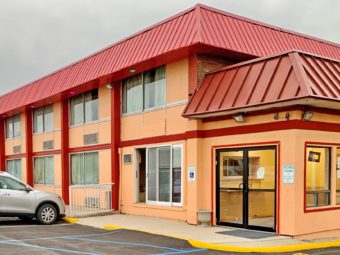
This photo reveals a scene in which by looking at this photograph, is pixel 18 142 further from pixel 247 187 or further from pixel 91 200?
pixel 247 187

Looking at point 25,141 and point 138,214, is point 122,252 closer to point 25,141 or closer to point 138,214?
point 138,214

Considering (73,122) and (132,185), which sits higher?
(73,122)

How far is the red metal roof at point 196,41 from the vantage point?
12.0 m

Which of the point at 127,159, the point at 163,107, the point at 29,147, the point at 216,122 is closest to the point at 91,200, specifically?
the point at 127,159

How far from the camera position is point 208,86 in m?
12.2

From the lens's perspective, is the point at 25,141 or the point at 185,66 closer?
the point at 185,66

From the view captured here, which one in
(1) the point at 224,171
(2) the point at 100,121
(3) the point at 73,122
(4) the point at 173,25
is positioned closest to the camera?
(1) the point at 224,171

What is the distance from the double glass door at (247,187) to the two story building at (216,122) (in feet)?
0.09

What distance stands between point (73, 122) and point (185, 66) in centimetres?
863

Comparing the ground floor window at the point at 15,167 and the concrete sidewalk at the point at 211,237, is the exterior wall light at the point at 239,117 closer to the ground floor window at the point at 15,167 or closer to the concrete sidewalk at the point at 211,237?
the concrete sidewalk at the point at 211,237

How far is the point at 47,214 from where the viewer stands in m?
13.7

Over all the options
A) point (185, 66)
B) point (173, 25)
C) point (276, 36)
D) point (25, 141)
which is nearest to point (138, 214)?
point (185, 66)

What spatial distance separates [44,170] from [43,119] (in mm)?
2618

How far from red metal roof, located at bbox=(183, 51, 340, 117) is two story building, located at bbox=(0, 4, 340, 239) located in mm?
32
